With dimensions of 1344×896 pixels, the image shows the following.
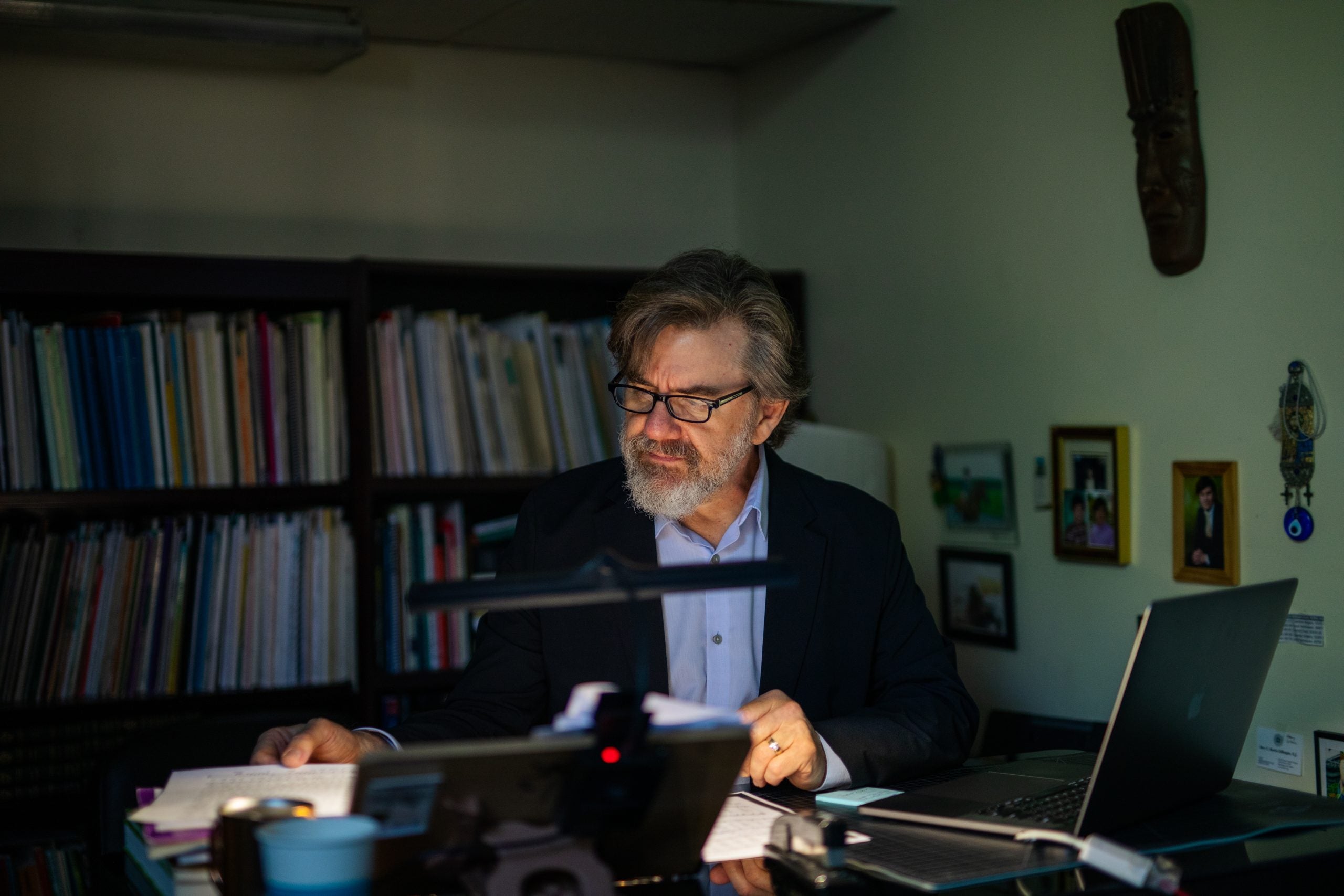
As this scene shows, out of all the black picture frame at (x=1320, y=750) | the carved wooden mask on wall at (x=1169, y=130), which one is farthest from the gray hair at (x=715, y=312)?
the black picture frame at (x=1320, y=750)

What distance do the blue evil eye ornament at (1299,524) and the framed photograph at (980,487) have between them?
2.28 ft

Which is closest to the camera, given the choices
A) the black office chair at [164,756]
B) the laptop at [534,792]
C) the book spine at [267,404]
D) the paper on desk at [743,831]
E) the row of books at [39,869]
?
the laptop at [534,792]

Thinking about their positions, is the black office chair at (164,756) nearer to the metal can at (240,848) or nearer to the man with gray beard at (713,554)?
the man with gray beard at (713,554)

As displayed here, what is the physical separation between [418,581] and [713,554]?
120 centimetres

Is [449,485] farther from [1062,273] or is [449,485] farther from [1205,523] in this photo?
[1205,523]

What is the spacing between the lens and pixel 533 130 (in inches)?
139

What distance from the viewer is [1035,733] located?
8.38 feet

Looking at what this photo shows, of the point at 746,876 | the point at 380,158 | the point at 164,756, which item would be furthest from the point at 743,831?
the point at 380,158

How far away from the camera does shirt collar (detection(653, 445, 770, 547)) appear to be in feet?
6.95

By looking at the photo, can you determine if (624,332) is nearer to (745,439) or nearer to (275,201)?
(745,439)

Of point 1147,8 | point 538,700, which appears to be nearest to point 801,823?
point 538,700

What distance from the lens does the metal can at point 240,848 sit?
3.82 feet

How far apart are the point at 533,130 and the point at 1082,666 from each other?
206cm

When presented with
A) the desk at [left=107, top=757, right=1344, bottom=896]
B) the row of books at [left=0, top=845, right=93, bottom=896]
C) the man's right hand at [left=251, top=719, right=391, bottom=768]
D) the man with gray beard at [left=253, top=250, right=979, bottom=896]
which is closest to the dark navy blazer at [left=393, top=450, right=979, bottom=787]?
the man with gray beard at [left=253, top=250, right=979, bottom=896]
